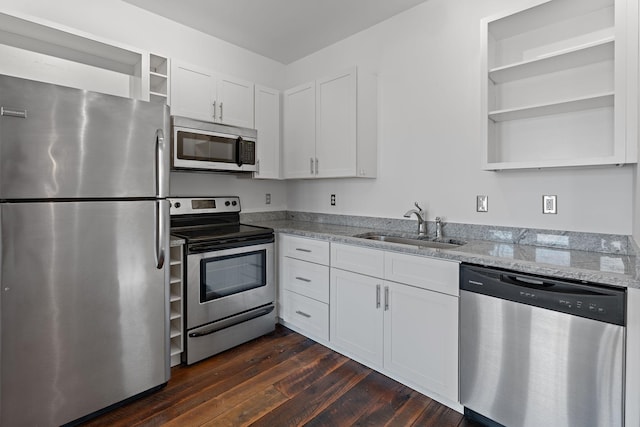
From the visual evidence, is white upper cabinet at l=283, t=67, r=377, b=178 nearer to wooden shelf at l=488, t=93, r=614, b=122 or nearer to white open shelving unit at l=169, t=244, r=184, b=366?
wooden shelf at l=488, t=93, r=614, b=122

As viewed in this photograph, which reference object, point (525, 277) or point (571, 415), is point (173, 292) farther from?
point (571, 415)

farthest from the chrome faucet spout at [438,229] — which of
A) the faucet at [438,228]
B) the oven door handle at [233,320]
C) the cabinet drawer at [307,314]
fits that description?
the oven door handle at [233,320]

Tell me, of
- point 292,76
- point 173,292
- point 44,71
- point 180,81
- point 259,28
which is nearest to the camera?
point 44,71

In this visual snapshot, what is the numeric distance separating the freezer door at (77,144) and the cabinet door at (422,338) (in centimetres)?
160

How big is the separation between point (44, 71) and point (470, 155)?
2.95 meters

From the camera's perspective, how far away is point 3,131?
1.46 metres

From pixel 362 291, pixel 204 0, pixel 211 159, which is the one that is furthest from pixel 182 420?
pixel 204 0

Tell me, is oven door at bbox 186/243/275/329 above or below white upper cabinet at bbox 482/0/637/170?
below

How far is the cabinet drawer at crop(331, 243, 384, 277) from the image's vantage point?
2123 mm

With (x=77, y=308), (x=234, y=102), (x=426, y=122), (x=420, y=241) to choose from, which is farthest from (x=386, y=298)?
(x=234, y=102)

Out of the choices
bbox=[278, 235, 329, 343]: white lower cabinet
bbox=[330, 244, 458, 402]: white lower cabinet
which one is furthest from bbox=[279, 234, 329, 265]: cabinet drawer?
bbox=[330, 244, 458, 402]: white lower cabinet

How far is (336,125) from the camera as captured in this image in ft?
9.14

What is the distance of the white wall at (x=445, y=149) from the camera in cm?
184

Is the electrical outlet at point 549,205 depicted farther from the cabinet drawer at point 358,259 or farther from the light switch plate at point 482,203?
the cabinet drawer at point 358,259
